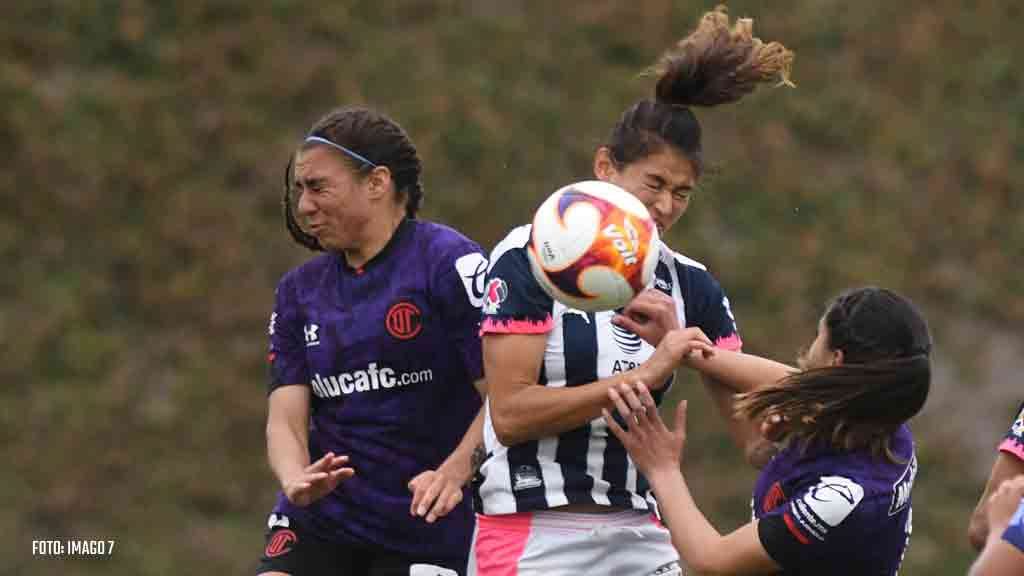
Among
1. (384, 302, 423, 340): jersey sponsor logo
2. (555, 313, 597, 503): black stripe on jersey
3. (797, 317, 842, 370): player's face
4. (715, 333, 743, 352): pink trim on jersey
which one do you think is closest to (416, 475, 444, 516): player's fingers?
(555, 313, 597, 503): black stripe on jersey

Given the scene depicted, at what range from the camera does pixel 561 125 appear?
11094mm

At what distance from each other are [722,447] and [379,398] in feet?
18.3

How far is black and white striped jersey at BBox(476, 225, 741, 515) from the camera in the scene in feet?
13.7

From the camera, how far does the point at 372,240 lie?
16.1 feet


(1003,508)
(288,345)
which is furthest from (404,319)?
(1003,508)

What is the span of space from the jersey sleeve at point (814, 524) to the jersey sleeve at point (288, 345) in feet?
5.46

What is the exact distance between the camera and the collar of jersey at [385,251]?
491 centimetres

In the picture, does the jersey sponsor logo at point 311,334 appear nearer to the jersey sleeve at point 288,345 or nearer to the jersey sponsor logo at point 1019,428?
the jersey sleeve at point 288,345

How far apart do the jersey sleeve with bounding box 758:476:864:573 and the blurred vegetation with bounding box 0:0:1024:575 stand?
5.91m

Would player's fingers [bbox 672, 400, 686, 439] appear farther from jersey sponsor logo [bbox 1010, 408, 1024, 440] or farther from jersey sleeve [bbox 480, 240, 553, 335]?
jersey sponsor logo [bbox 1010, 408, 1024, 440]

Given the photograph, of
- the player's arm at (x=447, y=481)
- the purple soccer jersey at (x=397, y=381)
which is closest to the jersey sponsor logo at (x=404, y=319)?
the purple soccer jersey at (x=397, y=381)

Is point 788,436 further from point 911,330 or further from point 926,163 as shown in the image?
point 926,163

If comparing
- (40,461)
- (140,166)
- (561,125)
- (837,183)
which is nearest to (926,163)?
(837,183)

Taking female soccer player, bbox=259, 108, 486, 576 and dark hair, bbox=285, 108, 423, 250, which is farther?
dark hair, bbox=285, 108, 423, 250
